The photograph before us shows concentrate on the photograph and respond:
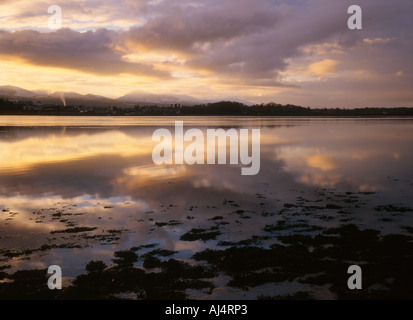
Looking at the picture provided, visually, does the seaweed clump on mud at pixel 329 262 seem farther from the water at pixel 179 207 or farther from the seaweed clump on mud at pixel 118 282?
the seaweed clump on mud at pixel 118 282

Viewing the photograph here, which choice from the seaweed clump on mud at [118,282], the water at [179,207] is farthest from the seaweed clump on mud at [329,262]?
the seaweed clump on mud at [118,282]

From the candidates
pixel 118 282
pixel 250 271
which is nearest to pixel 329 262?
pixel 250 271

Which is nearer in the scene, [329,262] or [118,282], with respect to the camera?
[118,282]

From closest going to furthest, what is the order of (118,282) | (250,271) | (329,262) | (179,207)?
(118,282), (250,271), (329,262), (179,207)

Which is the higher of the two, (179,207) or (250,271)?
(179,207)

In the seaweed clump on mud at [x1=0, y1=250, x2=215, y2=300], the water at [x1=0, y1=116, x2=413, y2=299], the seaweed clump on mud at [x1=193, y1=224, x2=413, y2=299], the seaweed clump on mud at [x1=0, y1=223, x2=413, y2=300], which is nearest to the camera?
the seaweed clump on mud at [x1=0, y1=250, x2=215, y2=300]

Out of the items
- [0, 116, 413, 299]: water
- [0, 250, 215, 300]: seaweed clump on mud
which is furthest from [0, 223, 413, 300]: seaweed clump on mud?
[0, 116, 413, 299]: water

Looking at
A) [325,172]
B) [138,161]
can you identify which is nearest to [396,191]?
[325,172]

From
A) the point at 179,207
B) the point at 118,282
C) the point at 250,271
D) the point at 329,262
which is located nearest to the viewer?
the point at 118,282

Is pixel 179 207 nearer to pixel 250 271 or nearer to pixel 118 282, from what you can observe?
pixel 250 271

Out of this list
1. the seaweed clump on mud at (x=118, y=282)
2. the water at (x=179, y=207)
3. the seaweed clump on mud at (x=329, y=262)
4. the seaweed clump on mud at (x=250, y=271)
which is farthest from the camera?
the water at (x=179, y=207)

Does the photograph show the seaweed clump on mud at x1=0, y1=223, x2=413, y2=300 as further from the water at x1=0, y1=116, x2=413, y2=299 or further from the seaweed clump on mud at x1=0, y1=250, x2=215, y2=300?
the water at x1=0, y1=116, x2=413, y2=299
